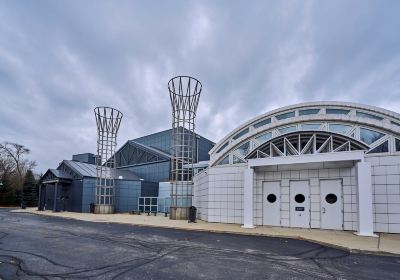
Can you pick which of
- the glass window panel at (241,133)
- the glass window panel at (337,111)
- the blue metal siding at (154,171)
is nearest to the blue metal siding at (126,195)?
the blue metal siding at (154,171)

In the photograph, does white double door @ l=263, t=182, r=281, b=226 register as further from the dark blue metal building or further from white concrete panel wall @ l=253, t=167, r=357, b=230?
the dark blue metal building

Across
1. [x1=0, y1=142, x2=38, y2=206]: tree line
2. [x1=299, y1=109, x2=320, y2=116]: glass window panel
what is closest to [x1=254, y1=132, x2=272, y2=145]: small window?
[x1=299, y1=109, x2=320, y2=116]: glass window panel

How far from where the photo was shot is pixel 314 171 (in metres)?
15.2

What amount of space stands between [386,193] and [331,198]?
244 centimetres

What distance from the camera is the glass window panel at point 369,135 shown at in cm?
1416

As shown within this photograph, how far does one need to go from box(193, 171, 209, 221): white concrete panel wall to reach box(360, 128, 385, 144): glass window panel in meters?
9.71

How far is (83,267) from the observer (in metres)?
6.71

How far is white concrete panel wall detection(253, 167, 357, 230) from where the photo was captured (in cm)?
1399

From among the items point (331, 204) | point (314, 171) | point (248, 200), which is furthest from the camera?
point (248, 200)

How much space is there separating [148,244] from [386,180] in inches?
454

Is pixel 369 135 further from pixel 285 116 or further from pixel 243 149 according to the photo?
pixel 243 149

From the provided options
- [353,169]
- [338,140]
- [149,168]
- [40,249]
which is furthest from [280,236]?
[149,168]

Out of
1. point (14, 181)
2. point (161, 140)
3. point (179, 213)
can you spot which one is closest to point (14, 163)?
point (14, 181)

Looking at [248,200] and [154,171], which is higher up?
[154,171]
